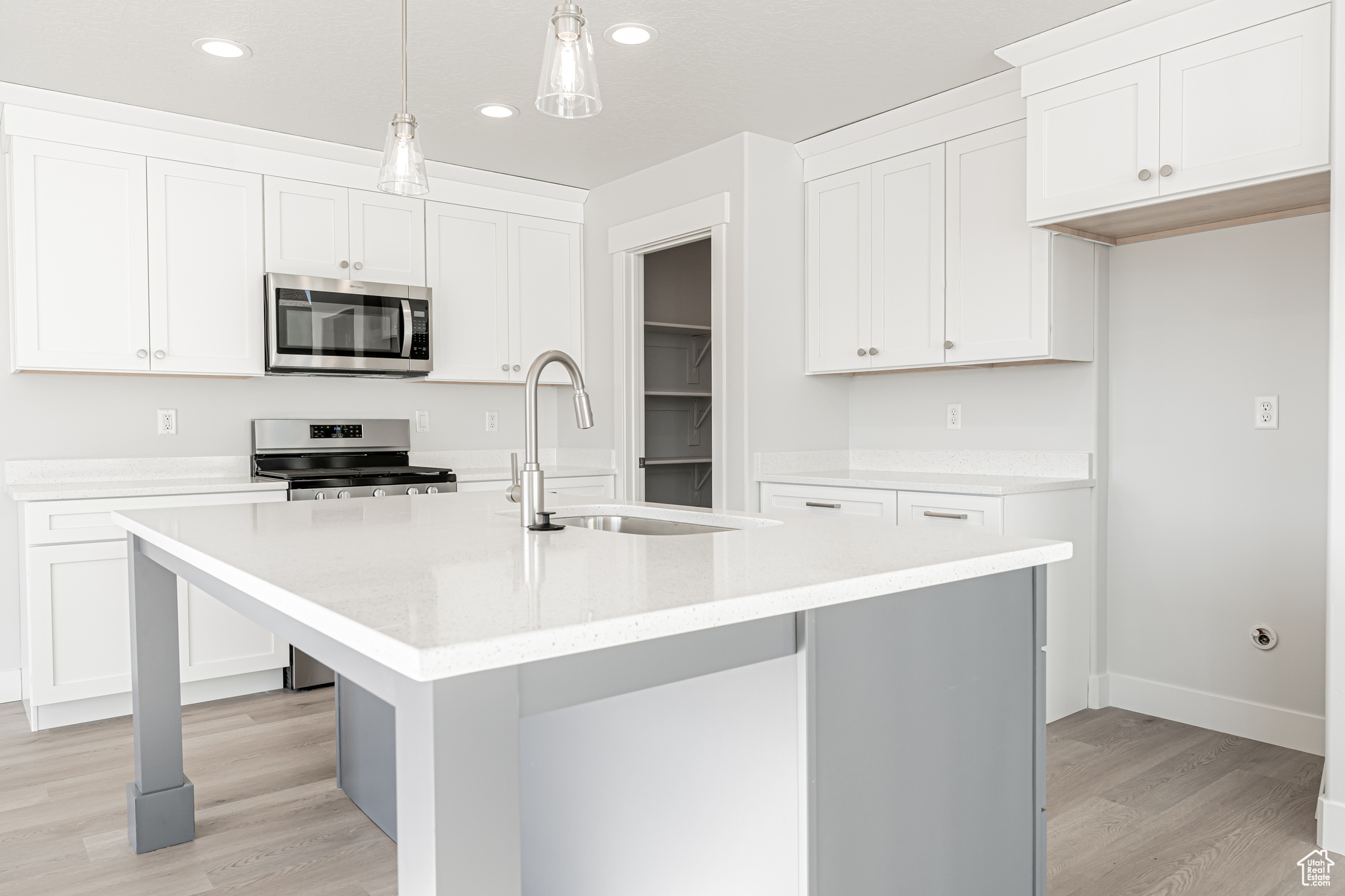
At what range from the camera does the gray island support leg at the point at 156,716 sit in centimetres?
224

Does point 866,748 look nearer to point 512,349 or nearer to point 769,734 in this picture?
point 769,734

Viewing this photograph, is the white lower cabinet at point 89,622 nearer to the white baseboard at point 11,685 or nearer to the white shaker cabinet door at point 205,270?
the white baseboard at point 11,685

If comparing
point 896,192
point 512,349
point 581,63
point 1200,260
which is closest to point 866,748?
point 581,63

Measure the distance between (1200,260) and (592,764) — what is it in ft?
9.25

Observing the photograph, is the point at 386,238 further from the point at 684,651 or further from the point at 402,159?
the point at 684,651

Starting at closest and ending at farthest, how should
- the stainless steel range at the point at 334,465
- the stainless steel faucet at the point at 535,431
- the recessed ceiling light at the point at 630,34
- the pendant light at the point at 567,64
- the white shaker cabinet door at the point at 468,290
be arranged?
the pendant light at the point at 567,64 < the stainless steel faucet at the point at 535,431 < the recessed ceiling light at the point at 630,34 < the stainless steel range at the point at 334,465 < the white shaker cabinet door at the point at 468,290

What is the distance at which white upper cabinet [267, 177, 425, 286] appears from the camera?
383cm

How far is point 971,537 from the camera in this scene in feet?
5.36

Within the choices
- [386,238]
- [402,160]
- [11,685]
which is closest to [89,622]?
[11,685]

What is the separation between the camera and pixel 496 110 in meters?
3.53

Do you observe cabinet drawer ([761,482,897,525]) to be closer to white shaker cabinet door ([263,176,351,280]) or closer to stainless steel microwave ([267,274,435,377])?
stainless steel microwave ([267,274,435,377])

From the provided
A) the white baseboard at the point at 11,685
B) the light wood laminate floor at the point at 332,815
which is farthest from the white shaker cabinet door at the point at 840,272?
the white baseboard at the point at 11,685

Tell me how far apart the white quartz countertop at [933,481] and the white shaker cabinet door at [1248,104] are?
3.49 ft

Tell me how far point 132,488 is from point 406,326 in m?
1.34
